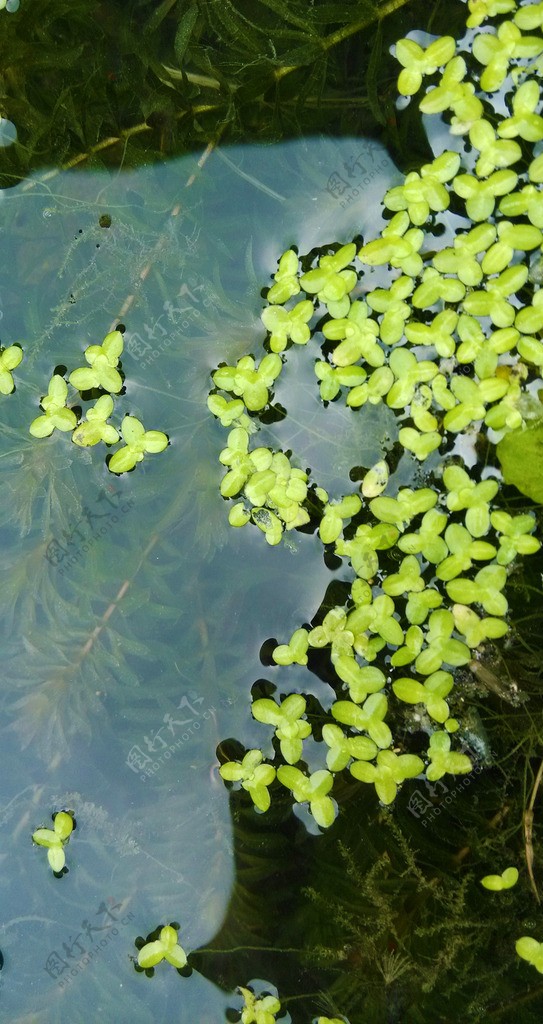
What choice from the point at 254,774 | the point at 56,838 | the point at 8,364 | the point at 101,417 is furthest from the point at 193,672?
the point at 8,364

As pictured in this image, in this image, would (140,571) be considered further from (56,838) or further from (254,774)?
(56,838)

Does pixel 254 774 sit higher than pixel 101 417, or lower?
lower

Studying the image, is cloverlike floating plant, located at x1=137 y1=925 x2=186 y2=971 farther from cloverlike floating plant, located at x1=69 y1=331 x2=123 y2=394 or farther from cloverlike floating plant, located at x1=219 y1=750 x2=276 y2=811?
cloverlike floating plant, located at x1=69 y1=331 x2=123 y2=394

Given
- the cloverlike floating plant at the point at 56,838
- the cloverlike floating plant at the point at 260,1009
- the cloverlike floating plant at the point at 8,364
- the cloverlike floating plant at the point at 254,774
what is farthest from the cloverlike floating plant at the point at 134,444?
the cloverlike floating plant at the point at 260,1009

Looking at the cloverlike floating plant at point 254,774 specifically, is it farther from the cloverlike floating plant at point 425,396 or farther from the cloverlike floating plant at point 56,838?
the cloverlike floating plant at point 56,838

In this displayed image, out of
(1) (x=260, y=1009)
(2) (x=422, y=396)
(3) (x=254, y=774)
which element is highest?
(2) (x=422, y=396)

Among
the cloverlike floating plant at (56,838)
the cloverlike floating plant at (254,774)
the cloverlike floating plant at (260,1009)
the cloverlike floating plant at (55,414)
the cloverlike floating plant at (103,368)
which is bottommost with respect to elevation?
the cloverlike floating plant at (260,1009)
